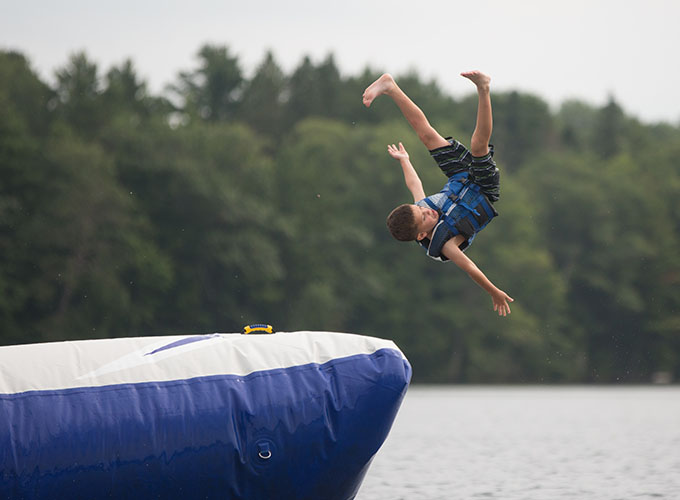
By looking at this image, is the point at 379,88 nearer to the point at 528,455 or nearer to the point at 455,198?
the point at 455,198

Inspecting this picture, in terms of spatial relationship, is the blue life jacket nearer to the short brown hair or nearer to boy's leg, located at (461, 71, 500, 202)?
boy's leg, located at (461, 71, 500, 202)

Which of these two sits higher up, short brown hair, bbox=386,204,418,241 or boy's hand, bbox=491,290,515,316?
short brown hair, bbox=386,204,418,241

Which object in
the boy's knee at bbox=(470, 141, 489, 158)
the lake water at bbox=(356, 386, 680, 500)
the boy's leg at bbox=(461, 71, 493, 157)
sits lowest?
the lake water at bbox=(356, 386, 680, 500)

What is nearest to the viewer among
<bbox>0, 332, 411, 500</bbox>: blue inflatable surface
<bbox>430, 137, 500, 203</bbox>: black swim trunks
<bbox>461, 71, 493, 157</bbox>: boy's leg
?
<bbox>0, 332, 411, 500</bbox>: blue inflatable surface

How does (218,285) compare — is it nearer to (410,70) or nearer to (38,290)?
(38,290)

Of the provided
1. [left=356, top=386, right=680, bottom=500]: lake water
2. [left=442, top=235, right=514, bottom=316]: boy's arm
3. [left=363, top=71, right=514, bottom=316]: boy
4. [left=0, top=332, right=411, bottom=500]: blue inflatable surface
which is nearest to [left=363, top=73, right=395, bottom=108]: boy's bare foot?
[left=363, top=71, right=514, bottom=316]: boy

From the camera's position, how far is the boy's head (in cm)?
926

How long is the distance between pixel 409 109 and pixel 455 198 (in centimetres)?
90

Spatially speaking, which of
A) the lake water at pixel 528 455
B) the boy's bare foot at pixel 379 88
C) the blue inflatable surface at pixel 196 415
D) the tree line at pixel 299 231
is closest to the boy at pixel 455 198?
the boy's bare foot at pixel 379 88

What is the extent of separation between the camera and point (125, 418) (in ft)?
27.5

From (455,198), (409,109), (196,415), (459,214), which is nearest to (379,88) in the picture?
(409,109)

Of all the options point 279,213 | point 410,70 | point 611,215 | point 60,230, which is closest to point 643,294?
point 611,215

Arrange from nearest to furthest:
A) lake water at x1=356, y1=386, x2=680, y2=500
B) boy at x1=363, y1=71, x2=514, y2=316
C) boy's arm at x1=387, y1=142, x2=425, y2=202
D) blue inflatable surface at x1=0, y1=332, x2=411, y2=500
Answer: blue inflatable surface at x1=0, y1=332, x2=411, y2=500, boy at x1=363, y1=71, x2=514, y2=316, boy's arm at x1=387, y1=142, x2=425, y2=202, lake water at x1=356, y1=386, x2=680, y2=500

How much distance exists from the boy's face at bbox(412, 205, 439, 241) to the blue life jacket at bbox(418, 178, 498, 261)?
0.15 ft
